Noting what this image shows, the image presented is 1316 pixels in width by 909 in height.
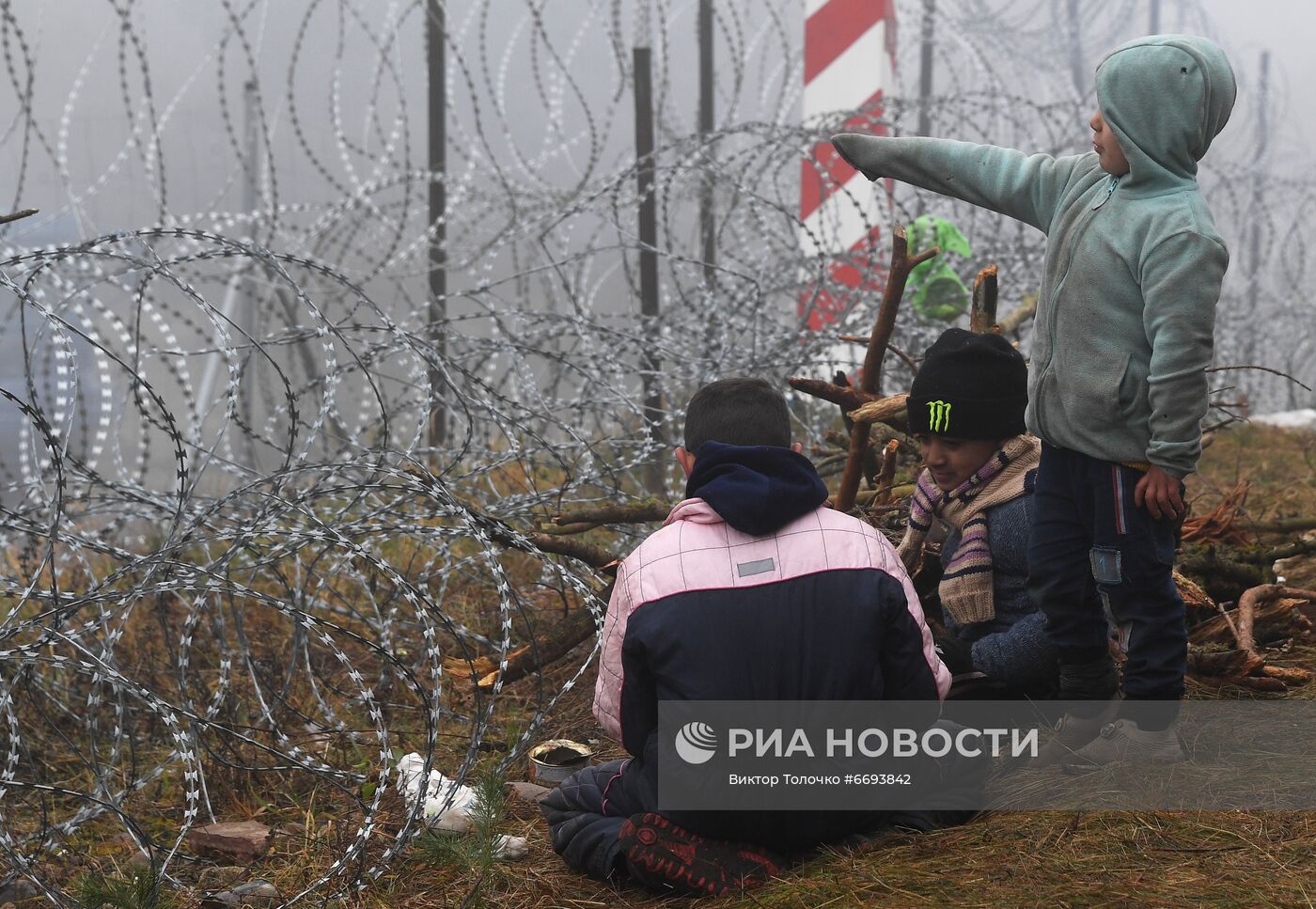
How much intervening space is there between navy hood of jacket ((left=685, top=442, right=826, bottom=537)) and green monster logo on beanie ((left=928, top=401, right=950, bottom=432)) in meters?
0.46

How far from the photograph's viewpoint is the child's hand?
7.38 feet

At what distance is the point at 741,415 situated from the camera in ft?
7.29

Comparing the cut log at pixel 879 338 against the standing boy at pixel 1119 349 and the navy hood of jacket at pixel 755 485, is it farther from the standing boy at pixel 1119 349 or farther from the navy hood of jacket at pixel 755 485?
the navy hood of jacket at pixel 755 485

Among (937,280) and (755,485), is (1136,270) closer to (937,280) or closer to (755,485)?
(755,485)

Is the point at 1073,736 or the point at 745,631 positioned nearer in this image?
the point at 745,631

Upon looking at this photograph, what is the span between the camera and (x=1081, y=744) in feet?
8.13

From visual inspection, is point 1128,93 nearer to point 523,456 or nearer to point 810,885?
point 810,885

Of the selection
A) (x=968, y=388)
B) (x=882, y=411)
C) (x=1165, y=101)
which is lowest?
(x=882, y=411)

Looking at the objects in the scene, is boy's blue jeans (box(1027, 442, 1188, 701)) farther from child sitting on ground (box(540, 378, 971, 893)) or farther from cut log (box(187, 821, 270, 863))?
cut log (box(187, 821, 270, 863))

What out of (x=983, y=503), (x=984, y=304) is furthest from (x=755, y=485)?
(x=984, y=304)

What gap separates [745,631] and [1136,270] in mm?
899

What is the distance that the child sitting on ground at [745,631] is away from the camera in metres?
2.09

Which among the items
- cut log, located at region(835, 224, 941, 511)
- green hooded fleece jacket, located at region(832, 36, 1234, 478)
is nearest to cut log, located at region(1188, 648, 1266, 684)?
green hooded fleece jacket, located at region(832, 36, 1234, 478)

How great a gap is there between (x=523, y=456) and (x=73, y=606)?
123 cm
